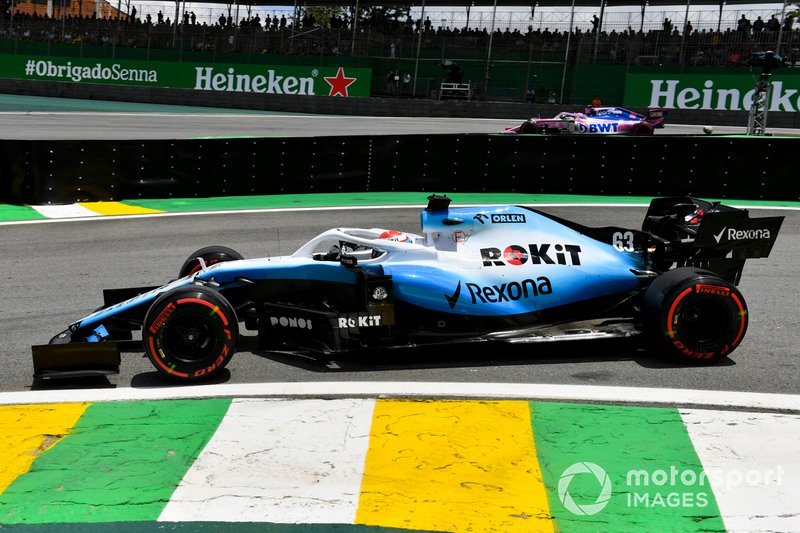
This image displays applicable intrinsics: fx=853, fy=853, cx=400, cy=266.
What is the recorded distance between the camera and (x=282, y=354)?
7012 mm

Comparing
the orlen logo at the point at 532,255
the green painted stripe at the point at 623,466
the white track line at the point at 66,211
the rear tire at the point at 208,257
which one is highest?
the orlen logo at the point at 532,255

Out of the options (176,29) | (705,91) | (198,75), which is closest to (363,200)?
(705,91)

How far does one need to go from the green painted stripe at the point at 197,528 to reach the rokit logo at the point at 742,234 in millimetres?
4248

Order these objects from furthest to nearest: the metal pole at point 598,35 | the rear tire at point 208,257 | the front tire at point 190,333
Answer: the metal pole at point 598,35
the rear tire at point 208,257
the front tire at point 190,333

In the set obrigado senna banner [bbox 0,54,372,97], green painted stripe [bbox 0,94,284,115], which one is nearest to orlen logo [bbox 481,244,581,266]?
green painted stripe [bbox 0,94,284,115]

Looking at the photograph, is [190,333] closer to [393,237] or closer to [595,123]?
[393,237]

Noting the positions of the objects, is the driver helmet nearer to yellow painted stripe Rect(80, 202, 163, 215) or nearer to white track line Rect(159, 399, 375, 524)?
white track line Rect(159, 399, 375, 524)

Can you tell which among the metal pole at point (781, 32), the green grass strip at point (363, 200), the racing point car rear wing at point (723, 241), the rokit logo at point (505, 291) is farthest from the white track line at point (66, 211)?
the metal pole at point (781, 32)

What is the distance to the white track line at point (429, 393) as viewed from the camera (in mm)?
5816

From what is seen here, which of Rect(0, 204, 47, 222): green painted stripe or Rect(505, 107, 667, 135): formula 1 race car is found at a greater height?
Rect(505, 107, 667, 135): formula 1 race car

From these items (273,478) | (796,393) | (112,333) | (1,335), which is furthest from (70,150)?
(796,393)

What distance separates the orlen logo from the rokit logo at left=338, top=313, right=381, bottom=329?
3.25ft

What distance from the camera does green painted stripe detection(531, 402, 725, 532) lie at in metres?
4.29

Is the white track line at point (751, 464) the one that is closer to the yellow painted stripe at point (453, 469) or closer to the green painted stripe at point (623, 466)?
the green painted stripe at point (623, 466)
